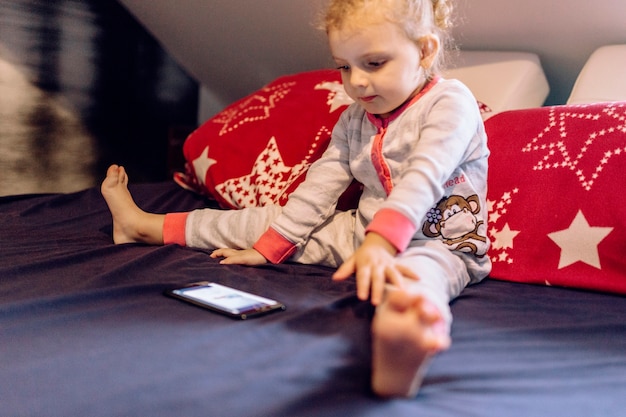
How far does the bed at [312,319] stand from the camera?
542 mm

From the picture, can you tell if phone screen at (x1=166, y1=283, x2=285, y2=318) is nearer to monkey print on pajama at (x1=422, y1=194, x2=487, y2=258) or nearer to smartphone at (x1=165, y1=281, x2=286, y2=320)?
smartphone at (x1=165, y1=281, x2=286, y2=320)

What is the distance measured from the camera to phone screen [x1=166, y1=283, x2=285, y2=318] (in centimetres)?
74

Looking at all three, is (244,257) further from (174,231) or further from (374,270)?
(374,270)

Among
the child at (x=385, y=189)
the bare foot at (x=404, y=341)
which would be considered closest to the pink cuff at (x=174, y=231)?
the child at (x=385, y=189)

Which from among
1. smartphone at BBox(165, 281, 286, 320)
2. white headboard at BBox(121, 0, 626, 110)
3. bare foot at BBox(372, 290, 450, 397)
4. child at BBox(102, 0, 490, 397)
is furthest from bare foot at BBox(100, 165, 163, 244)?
bare foot at BBox(372, 290, 450, 397)

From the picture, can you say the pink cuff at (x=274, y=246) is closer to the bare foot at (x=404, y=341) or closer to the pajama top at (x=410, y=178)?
the pajama top at (x=410, y=178)

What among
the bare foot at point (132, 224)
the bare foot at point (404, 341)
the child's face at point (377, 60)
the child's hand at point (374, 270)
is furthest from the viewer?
the bare foot at point (132, 224)

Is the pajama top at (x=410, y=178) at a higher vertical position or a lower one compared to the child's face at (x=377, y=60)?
lower

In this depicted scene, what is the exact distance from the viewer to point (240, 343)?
65cm

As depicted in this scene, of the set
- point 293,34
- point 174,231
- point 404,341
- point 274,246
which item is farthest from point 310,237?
point 293,34

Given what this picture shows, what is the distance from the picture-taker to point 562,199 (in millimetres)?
990

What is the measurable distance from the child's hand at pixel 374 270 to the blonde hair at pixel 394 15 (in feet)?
1.20

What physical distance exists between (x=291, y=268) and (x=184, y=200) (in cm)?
53

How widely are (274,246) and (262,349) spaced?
42cm
